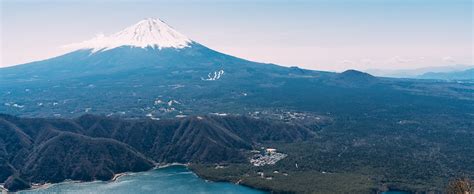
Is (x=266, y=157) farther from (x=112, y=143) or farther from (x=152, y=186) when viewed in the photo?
(x=112, y=143)

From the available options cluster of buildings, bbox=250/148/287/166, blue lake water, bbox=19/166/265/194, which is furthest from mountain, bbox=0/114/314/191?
blue lake water, bbox=19/166/265/194

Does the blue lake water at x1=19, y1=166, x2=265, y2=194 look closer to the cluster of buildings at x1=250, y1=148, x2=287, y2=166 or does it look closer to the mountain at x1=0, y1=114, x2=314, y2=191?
the mountain at x1=0, y1=114, x2=314, y2=191

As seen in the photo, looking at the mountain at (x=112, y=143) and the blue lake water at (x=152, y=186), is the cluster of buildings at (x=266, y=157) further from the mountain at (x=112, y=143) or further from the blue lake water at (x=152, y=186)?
the blue lake water at (x=152, y=186)

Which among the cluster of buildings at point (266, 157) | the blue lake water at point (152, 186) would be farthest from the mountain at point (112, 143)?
the blue lake water at point (152, 186)

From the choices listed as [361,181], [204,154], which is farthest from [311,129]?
[361,181]

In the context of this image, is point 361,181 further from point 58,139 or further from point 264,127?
point 58,139

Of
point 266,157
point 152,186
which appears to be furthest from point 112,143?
point 266,157
